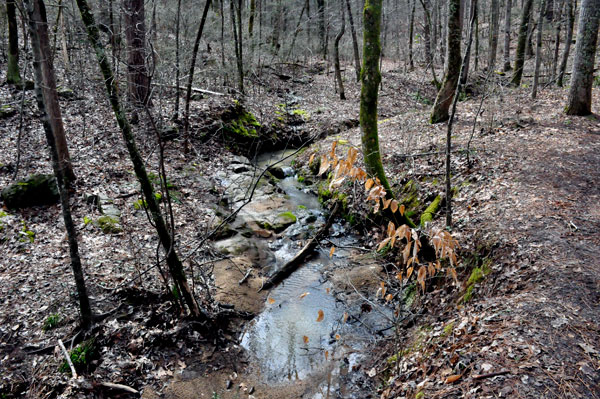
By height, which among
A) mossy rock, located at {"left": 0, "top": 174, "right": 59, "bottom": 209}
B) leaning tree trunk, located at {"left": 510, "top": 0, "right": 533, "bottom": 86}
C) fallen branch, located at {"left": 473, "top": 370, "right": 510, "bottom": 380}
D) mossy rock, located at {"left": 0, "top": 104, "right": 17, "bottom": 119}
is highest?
leaning tree trunk, located at {"left": 510, "top": 0, "right": 533, "bottom": 86}

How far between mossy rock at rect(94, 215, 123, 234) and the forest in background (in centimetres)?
7

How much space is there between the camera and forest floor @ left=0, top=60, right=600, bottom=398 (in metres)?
3.60

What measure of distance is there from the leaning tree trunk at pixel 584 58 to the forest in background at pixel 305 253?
4cm

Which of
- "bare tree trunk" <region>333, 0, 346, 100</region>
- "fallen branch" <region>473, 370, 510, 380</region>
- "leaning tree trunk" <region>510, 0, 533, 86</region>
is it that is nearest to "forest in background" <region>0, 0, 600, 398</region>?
"fallen branch" <region>473, 370, 510, 380</region>

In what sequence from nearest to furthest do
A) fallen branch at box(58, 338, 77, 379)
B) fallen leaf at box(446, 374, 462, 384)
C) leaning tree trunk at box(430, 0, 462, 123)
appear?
fallen leaf at box(446, 374, 462, 384) → fallen branch at box(58, 338, 77, 379) → leaning tree trunk at box(430, 0, 462, 123)

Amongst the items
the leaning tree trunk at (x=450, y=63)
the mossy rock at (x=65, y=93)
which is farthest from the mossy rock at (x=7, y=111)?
the leaning tree trunk at (x=450, y=63)

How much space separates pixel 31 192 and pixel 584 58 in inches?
523

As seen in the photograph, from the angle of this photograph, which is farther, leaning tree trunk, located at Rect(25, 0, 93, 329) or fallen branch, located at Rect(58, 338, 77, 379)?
fallen branch, located at Rect(58, 338, 77, 379)

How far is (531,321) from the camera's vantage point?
149 inches

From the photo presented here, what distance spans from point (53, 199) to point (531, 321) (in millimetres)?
8773

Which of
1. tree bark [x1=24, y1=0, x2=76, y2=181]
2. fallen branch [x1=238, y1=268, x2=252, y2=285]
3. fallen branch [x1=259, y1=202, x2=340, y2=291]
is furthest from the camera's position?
tree bark [x1=24, y1=0, x2=76, y2=181]

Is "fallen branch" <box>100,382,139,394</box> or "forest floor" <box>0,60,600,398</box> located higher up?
"forest floor" <box>0,60,600,398</box>

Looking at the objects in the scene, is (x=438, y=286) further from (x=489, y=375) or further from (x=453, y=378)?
(x=489, y=375)

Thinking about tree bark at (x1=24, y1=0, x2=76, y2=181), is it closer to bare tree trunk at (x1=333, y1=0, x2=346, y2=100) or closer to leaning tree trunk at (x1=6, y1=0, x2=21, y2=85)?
leaning tree trunk at (x1=6, y1=0, x2=21, y2=85)
